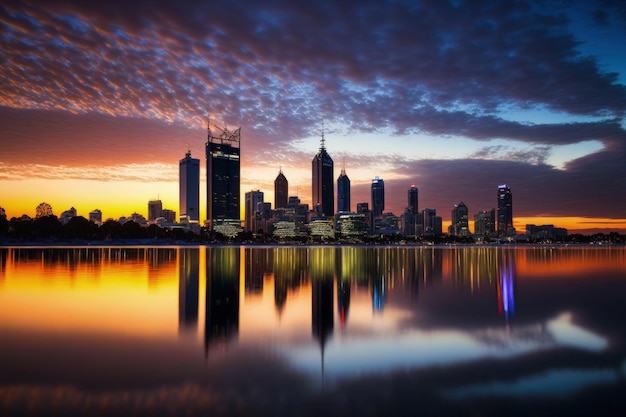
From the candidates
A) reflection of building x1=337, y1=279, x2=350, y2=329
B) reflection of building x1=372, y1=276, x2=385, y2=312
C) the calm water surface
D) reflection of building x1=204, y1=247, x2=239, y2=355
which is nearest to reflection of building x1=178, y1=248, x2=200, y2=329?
the calm water surface

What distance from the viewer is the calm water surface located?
11.6 metres

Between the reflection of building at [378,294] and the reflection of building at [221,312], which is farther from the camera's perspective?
the reflection of building at [378,294]

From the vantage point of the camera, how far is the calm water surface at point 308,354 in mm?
11633

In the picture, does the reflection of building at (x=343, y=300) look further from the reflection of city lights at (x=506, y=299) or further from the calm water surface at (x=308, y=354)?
the reflection of city lights at (x=506, y=299)

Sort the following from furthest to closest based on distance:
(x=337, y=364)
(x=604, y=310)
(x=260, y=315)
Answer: (x=604, y=310)
(x=260, y=315)
(x=337, y=364)

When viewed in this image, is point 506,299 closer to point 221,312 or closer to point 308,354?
point 221,312

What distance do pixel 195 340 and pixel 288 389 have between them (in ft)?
23.7

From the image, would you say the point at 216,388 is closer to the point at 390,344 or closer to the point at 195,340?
the point at 195,340

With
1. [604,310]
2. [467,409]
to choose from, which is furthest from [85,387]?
[604,310]

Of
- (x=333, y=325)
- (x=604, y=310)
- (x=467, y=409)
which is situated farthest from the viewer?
(x=604, y=310)

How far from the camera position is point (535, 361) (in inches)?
623

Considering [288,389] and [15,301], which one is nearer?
[288,389]

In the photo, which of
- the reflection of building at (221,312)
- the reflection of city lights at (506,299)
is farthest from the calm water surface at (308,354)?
the reflection of city lights at (506,299)

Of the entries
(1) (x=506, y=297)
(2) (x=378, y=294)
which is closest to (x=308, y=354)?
(2) (x=378, y=294)
